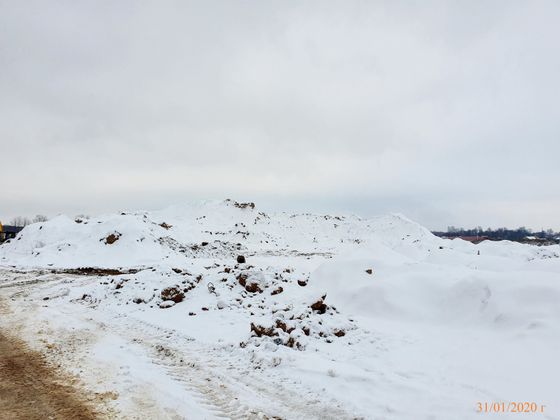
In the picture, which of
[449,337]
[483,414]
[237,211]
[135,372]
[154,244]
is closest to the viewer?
[483,414]

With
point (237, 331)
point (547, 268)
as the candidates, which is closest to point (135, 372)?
point (237, 331)

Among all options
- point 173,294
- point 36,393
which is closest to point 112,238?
point 173,294

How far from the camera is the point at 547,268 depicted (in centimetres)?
1141

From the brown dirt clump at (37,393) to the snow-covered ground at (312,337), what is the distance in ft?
1.19

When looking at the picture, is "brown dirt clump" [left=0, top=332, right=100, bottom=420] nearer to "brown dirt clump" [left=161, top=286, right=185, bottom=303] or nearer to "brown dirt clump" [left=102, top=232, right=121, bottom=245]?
"brown dirt clump" [left=161, top=286, right=185, bottom=303]

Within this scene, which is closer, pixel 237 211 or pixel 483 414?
pixel 483 414

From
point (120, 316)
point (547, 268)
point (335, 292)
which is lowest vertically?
point (120, 316)

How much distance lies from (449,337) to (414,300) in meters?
2.11

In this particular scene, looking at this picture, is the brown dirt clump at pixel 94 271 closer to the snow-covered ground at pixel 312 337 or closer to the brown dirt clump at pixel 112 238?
the snow-covered ground at pixel 312 337

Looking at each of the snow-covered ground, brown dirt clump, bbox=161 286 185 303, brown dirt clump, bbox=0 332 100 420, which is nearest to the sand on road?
brown dirt clump, bbox=0 332 100 420

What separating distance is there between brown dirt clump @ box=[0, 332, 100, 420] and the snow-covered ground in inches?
14.3

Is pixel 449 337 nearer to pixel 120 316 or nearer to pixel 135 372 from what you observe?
pixel 135 372

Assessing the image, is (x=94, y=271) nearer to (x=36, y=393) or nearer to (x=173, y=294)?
(x=173, y=294)

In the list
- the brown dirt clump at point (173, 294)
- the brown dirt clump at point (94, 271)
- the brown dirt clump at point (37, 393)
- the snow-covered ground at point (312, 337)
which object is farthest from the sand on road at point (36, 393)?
the brown dirt clump at point (94, 271)
